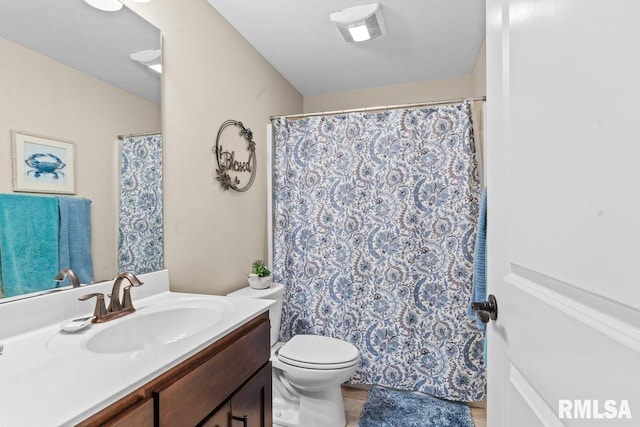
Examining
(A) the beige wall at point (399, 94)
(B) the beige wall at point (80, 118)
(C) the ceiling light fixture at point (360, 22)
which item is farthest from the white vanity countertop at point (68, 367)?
(A) the beige wall at point (399, 94)

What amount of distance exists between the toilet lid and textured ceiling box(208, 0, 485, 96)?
1.89 m

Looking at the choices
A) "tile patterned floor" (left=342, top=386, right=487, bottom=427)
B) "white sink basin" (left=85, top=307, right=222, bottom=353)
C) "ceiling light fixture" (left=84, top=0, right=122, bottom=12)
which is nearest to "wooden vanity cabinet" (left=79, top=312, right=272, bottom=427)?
"white sink basin" (left=85, top=307, right=222, bottom=353)

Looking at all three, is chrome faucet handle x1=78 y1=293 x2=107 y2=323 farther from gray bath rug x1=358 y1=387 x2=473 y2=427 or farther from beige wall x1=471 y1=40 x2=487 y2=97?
beige wall x1=471 y1=40 x2=487 y2=97

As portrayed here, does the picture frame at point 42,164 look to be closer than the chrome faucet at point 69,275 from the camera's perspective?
Yes

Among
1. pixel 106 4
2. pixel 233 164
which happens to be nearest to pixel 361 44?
pixel 233 164

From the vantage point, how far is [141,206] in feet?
4.99

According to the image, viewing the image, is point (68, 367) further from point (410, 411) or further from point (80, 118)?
point (410, 411)

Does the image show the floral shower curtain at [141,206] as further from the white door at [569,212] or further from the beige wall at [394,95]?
the beige wall at [394,95]

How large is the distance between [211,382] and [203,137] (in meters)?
1.29

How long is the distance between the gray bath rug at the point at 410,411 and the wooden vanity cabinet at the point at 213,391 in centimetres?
93

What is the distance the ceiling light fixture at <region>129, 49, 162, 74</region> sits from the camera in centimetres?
149

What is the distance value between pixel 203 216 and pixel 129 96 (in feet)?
2.22

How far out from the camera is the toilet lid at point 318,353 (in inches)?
70.0

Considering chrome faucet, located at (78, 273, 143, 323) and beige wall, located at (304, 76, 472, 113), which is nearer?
chrome faucet, located at (78, 273, 143, 323)
